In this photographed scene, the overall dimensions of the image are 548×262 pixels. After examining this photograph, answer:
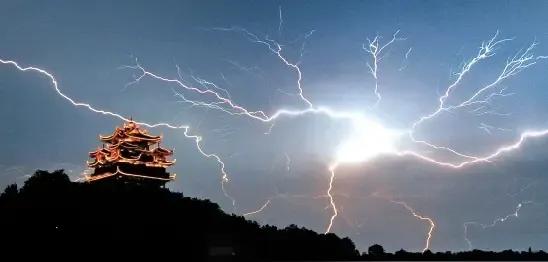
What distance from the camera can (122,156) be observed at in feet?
153

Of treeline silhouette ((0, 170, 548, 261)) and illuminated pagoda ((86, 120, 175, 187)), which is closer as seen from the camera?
treeline silhouette ((0, 170, 548, 261))

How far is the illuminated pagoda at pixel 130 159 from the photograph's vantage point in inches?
1818

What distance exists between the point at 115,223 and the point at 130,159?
48.8 feet

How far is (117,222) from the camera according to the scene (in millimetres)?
32469

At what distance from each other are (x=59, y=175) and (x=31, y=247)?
30.9 ft

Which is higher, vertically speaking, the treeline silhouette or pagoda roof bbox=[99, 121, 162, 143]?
pagoda roof bbox=[99, 121, 162, 143]

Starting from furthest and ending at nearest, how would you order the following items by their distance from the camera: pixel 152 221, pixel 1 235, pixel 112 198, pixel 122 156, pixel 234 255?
pixel 122 156
pixel 234 255
pixel 112 198
pixel 152 221
pixel 1 235

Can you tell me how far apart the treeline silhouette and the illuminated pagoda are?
Result: 1.46 metres

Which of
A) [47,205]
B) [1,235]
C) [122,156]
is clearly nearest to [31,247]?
[1,235]

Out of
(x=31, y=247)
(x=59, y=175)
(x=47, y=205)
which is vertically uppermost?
(x=59, y=175)

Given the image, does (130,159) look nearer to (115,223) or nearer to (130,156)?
(130,156)

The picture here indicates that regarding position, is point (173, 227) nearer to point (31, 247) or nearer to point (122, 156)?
point (31, 247)

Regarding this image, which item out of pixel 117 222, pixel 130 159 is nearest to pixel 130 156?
pixel 130 159

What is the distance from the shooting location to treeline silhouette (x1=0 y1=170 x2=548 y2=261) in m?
29.3
